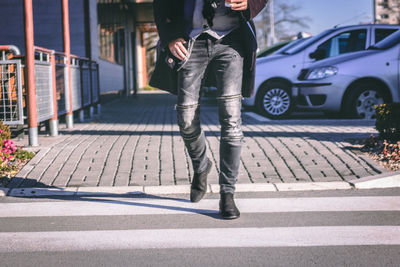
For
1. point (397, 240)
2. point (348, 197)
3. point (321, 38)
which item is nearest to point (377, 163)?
point (348, 197)

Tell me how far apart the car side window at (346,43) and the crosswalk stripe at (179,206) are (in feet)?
24.6

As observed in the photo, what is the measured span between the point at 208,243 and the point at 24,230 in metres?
1.24

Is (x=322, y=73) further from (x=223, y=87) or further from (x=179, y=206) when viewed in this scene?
(x=223, y=87)

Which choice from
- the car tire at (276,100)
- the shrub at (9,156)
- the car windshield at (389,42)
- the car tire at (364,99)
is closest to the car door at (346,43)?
the car windshield at (389,42)

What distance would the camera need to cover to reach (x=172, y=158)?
620 centimetres

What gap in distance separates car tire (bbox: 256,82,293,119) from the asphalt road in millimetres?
6749

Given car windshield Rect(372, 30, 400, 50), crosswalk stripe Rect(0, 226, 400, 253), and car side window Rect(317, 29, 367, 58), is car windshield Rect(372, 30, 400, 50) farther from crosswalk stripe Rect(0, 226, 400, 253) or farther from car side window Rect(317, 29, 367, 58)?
crosswalk stripe Rect(0, 226, 400, 253)

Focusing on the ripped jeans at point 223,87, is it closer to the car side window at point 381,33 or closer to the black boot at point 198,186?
the black boot at point 198,186

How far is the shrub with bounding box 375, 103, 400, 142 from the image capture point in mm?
6473

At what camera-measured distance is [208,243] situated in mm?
3441

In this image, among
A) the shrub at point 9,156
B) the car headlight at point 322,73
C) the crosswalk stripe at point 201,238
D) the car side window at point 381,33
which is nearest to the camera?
the crosswalk stripe at point 201,238

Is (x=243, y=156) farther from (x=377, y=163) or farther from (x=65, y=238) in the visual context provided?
(x=65, y=238)

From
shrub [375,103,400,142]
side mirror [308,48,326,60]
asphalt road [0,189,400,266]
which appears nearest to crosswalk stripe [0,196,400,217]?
asphalt road [0,189,400,266]

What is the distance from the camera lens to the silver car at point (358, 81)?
10.6m
